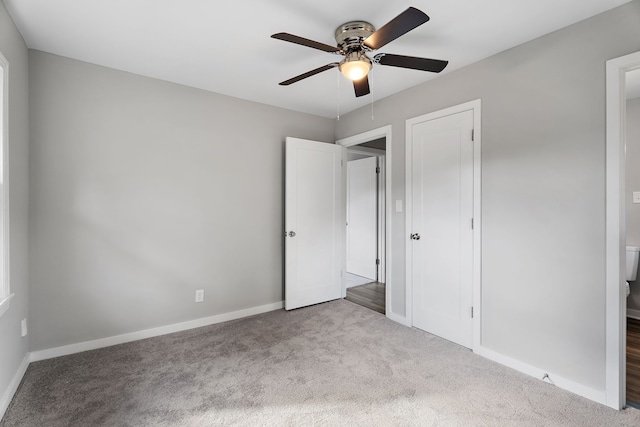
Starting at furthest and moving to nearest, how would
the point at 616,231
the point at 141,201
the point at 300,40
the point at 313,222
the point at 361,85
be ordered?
1. the point at 313,222
2. the point at 141,201
3. the point at 361,85
4. the point at 616,231
5. the point at 300,40

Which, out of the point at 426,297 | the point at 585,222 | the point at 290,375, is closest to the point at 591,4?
the point at 585,222

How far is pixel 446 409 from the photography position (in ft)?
5.84

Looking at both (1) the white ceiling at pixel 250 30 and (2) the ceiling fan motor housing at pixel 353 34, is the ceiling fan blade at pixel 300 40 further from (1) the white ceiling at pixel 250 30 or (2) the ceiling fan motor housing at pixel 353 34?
(1) the white ceiling at pixel 250 30

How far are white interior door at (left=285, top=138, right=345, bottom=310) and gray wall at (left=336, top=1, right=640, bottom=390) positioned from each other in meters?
1.70

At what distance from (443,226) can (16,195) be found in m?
Answer: 3.33

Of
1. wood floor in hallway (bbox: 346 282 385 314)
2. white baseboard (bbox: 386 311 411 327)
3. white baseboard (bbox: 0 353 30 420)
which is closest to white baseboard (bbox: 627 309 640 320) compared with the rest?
white baseboard (bbox: 386 311 411 327)

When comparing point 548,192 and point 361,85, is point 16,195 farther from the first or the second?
point 548,192

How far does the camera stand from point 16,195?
201 centimetres

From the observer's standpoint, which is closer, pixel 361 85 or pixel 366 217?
pixel 361 85

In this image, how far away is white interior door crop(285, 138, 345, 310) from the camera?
350 cm

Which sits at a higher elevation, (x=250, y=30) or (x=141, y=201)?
(x=250, y=30)

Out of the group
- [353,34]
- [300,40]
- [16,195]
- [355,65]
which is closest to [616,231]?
[355,65]

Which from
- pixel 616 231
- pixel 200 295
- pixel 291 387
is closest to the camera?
pixel 616 231

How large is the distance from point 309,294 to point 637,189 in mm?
3815
